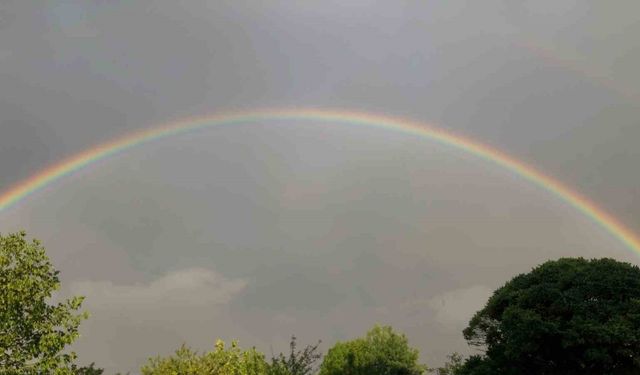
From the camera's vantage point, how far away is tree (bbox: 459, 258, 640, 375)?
3309cm

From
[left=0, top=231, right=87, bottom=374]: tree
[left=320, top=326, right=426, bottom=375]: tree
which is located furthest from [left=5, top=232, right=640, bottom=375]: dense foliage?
[left=320, top=326, right=426, bottom=375]: tree

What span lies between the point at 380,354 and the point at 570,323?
127ft

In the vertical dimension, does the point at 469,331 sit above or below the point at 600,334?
above

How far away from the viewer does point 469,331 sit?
133 feet

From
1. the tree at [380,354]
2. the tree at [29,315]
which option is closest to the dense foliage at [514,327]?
the tree at [29,315]

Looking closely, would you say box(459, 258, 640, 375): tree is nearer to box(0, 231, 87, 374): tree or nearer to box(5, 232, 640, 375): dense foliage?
box(5, 232, 640, 375): dense foliage

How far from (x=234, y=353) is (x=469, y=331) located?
22137mm

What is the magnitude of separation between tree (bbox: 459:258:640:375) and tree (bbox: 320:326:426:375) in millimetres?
29701

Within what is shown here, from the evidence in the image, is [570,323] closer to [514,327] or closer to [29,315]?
[514,327]

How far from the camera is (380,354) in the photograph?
70188mm

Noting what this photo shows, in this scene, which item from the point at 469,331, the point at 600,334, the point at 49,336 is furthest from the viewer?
the point at 469,331

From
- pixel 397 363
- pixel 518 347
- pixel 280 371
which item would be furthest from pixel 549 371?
pixel 397 363

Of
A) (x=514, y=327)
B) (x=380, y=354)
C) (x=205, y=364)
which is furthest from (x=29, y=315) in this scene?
(x=380, y=354)

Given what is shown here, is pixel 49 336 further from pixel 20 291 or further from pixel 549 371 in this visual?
pixel 549 371
